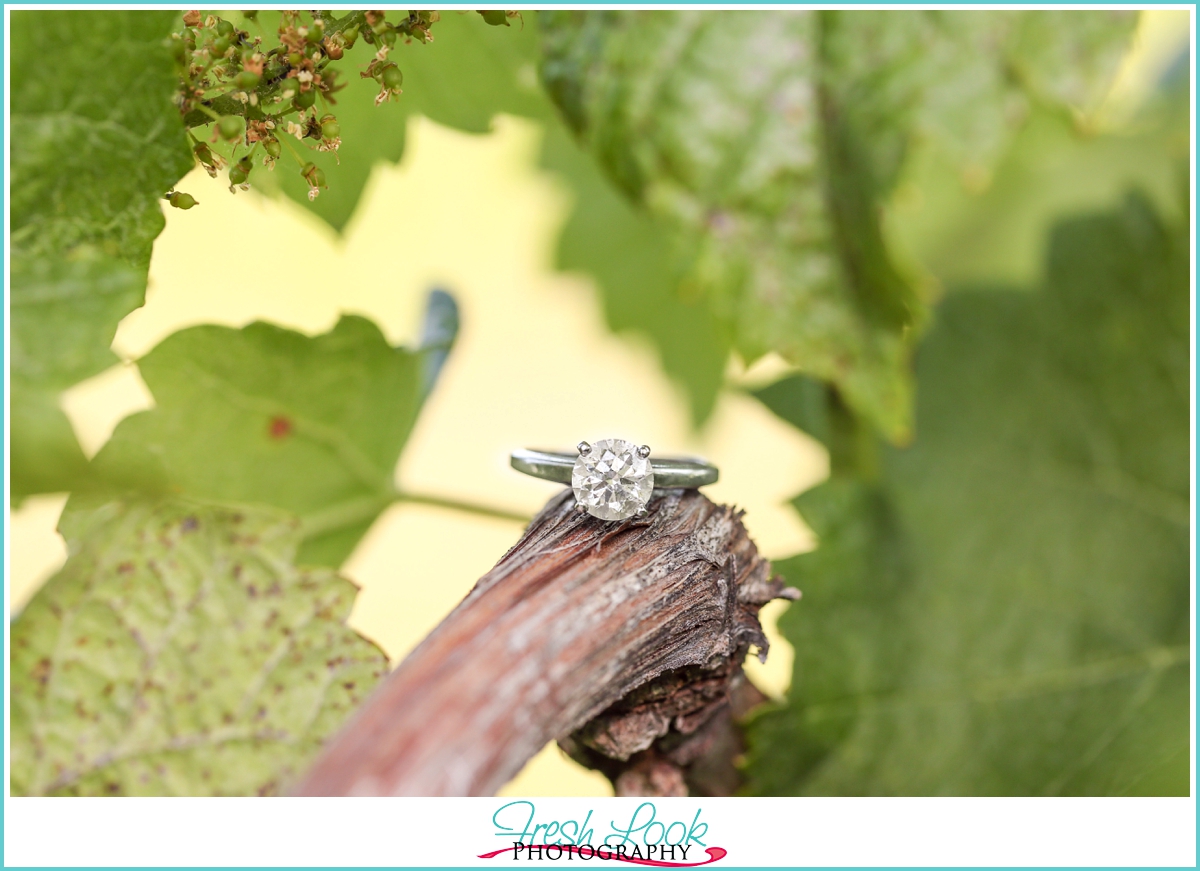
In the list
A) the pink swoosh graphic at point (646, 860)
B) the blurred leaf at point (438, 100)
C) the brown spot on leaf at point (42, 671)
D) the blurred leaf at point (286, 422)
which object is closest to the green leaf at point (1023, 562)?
the pink swoosh graphic at point (646, 860)

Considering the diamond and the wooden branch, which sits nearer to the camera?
the wooden branch

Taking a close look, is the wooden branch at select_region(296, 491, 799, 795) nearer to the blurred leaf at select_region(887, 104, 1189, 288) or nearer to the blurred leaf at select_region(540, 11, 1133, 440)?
the blurred leaf at select_region(540, 11, 1133, 440)

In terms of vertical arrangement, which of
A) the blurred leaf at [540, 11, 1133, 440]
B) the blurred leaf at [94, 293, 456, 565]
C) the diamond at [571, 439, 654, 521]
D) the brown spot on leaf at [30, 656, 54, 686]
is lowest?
the brown spot on leaf at [30, 656, 54, 686]

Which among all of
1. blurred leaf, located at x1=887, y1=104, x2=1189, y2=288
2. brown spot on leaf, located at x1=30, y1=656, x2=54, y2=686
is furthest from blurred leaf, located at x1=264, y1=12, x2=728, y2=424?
blurred leaf, located at x1=887, y1=104, x2=1189, y2=288

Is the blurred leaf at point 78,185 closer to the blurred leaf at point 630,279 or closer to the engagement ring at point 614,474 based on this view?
the engagement ring at point 614,474

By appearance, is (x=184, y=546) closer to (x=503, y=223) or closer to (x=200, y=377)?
(x=200, y=377)

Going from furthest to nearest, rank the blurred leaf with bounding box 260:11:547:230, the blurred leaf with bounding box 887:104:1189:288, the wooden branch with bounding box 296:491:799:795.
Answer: the blurred leaf with bounding box 887:104:1189:288
the blurred leaf with bounding box 260:11:547:230
the wooden branch with bounding box 296:491:799:795

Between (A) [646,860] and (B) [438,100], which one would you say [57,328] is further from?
(A) [646,860]
